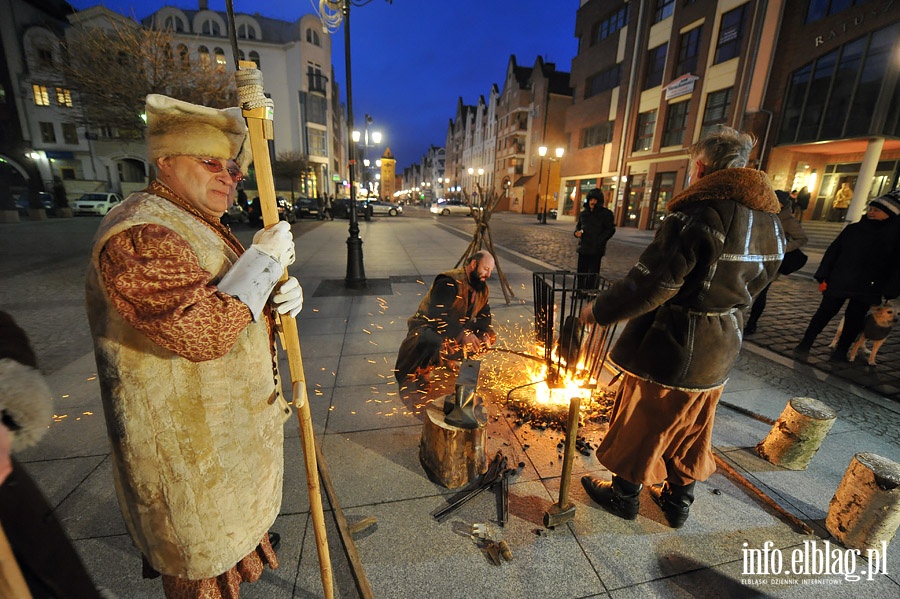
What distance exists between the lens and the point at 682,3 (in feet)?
62.0

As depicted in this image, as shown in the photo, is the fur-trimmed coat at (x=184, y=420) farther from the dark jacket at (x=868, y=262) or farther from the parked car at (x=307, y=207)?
the parked car at (x=307, y=207)

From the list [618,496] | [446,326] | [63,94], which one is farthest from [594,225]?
[63,94]

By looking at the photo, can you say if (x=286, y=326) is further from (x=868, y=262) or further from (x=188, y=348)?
(x=868, y=262)

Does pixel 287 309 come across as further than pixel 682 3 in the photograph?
No

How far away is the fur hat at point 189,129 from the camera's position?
123cm

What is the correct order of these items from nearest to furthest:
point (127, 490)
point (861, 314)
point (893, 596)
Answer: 1. point (127, 490)
2. point (893, 596)
3. point (861, 314)

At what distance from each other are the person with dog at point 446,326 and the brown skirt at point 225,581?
2.01 metres

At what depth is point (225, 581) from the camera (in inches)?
66.2

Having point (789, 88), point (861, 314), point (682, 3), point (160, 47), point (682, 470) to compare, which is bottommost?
point (682, 470)

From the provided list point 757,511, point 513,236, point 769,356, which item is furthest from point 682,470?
point 513,236

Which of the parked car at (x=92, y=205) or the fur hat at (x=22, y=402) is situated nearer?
the fur hat at (x=22, y=402)

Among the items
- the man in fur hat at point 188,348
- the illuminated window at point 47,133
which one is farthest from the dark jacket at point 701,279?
the illuminated window at point 47,133

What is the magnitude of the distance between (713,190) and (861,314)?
4778mm

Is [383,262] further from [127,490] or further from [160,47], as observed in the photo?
[127,490]
